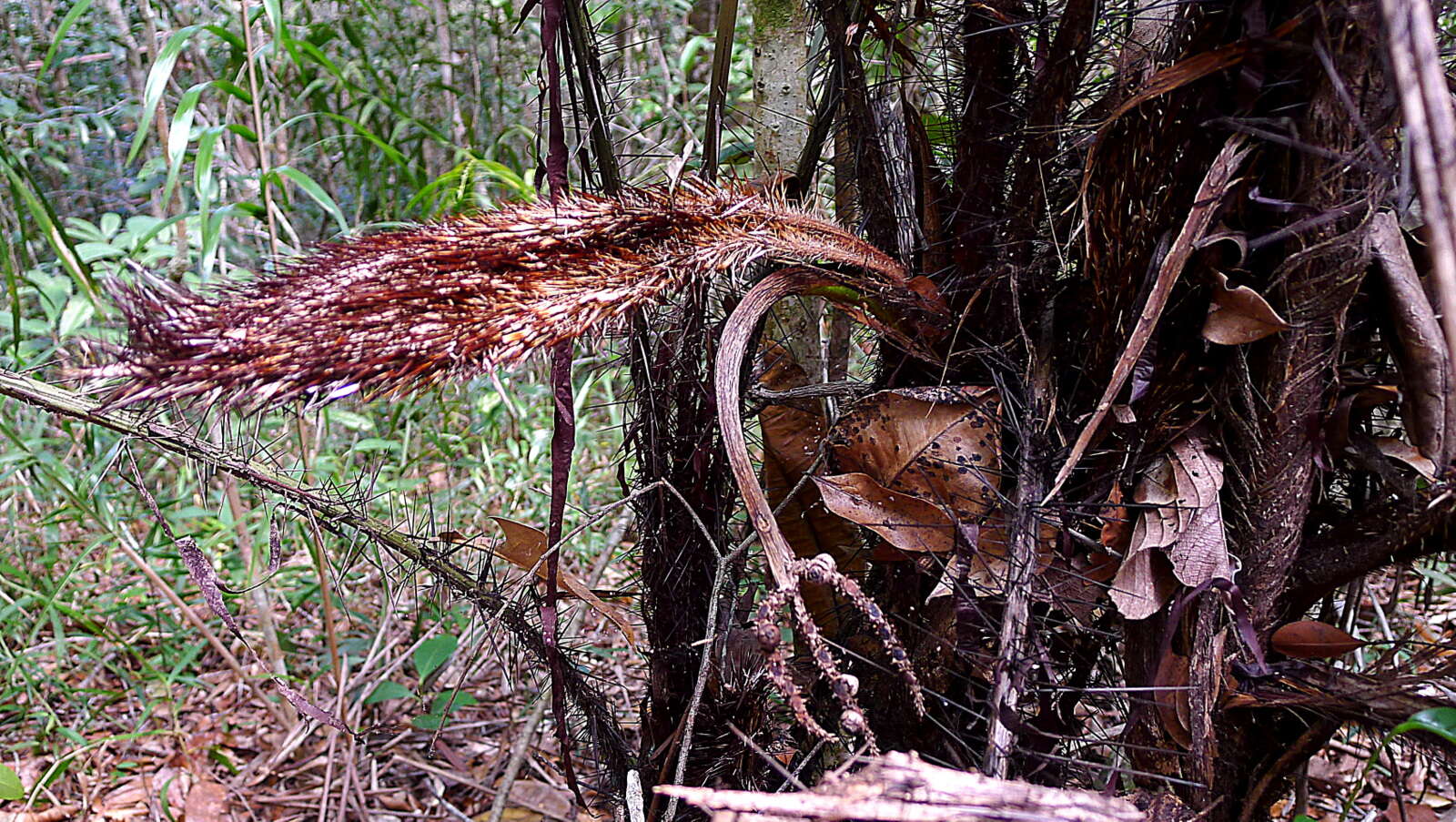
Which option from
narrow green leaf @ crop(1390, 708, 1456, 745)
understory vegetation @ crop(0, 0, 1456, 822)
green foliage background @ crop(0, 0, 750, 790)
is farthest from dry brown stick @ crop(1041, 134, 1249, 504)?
green foliage background @ crop(0, 0, 750, 790)

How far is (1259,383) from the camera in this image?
25.0 inches

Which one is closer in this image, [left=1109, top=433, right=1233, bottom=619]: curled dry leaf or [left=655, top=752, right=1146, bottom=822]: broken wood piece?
[left=655, top=752, right=1146, bottom=822]: broken wood piece

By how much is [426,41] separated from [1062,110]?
2.32 meters

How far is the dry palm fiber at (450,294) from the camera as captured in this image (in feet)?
1.65

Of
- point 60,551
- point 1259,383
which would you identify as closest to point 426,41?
point 60,551

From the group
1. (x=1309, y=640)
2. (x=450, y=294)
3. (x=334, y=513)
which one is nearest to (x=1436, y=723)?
(x=1309, y=640)

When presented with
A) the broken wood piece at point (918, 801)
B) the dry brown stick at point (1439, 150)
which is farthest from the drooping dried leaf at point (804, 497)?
the dry brown stick at point (1439, 150)

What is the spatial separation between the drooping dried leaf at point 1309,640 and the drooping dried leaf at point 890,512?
0.24 meters

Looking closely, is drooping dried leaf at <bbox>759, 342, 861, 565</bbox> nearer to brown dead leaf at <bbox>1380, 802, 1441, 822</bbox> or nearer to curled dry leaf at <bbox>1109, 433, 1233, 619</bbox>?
curled dry leaf at <bbox>1109, 433, 1233, 619</bbox>

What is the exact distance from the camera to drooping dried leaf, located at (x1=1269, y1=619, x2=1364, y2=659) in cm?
67

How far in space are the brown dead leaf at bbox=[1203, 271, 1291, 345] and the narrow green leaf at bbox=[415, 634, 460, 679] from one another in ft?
2.98

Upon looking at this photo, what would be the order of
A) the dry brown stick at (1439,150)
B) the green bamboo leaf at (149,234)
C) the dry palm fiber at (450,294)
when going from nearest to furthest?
the dry brown stick at (1439,150) < the dry palm fiber at (450,294) < the green bamboo leaf at (149,234)

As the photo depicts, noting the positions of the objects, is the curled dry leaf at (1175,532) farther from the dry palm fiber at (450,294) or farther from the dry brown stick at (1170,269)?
the dry palm fiber at (450,294)

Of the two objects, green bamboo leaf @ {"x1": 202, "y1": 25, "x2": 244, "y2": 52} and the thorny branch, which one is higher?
green bamboo leaf @ {"x1": 202, "y1": 25, "x2": 244, "y2": 52}
